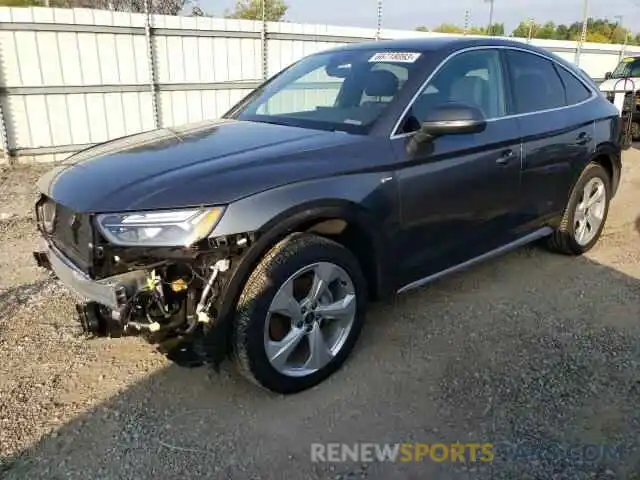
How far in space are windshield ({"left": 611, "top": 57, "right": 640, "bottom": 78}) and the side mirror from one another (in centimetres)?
1095

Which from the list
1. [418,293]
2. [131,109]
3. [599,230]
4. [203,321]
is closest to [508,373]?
[418,293]

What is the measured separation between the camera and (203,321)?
2355 millimetres

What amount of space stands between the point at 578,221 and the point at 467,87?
5.97 feet

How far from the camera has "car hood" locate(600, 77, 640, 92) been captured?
1040 cm

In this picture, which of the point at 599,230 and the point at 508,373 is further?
the point at 599,230

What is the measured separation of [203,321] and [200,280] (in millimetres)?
175

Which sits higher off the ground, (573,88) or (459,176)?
(573,88)

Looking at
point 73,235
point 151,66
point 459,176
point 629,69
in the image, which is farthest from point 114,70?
point 629,69

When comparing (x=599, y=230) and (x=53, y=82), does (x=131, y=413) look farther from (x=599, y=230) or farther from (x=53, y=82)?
(x=53, y=82)

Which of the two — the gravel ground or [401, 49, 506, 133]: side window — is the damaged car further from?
the gravel ground

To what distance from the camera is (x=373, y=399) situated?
278 cm

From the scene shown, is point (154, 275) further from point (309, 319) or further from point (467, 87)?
point (467, 87)

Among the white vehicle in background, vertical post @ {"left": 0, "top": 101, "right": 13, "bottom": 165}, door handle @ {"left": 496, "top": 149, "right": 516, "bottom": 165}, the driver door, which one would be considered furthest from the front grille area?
the white vehicle in background

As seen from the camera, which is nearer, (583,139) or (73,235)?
(73,235)
